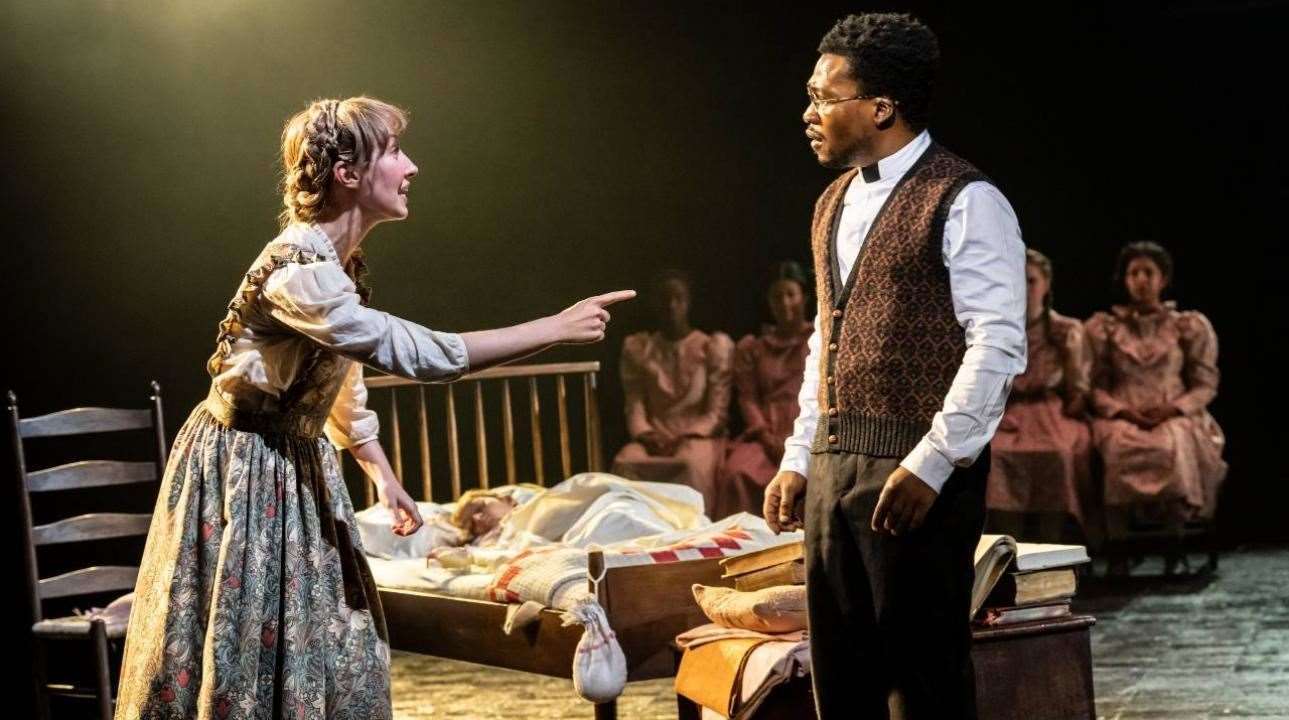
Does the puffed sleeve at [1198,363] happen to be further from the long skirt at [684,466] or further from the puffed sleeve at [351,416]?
the puffed sleeve at [351,416]

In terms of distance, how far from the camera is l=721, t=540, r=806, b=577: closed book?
10.2 feet

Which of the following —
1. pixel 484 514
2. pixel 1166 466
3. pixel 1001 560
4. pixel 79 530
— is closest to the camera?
pixel 1001 560

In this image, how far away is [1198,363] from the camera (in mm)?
5914

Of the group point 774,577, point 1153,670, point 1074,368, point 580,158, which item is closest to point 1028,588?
point 774,577

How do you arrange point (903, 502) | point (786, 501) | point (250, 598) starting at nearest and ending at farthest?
point (903, 502) < point (250, 598) < point (786, 501)

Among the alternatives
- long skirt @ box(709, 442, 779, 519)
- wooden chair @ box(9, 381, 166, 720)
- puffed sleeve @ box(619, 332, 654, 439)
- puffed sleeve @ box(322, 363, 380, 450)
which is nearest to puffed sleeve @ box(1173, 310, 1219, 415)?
long skirt @ box(709, 442, 779, 519)

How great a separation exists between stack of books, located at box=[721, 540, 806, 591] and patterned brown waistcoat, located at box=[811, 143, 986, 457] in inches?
39.6

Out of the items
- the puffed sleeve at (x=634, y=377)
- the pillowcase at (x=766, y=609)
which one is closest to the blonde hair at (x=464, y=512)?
the puffed sleeve at (x=634, y=377)

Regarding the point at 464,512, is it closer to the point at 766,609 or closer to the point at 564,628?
the point at 564,628

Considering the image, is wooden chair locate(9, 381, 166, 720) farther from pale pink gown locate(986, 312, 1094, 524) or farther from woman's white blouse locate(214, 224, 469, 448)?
pale pink gown locate(986, 312, 1094, 524)

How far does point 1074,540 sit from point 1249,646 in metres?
2.11

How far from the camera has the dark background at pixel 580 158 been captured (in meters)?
5.78

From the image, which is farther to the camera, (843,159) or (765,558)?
(765,558)

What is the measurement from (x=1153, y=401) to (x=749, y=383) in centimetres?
167
